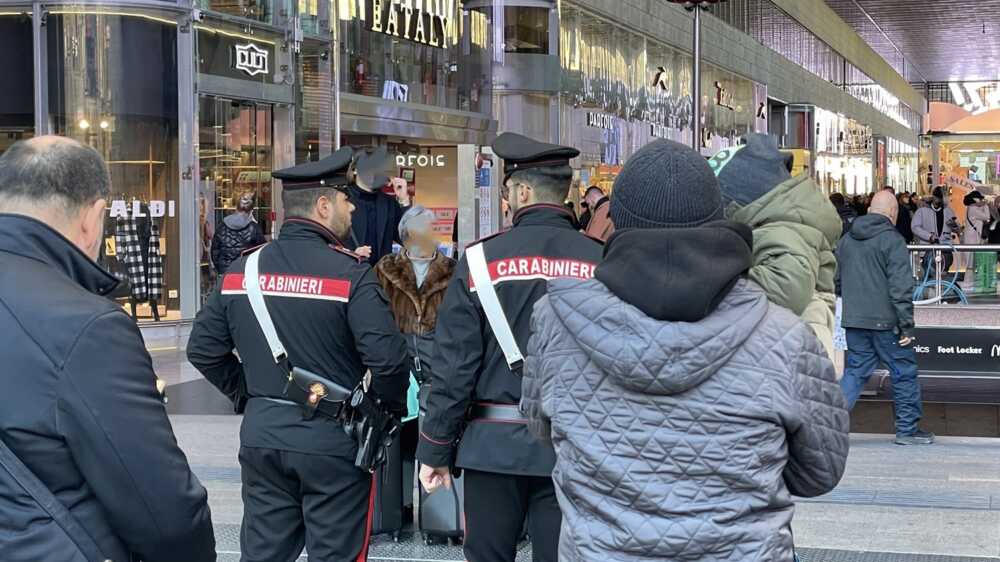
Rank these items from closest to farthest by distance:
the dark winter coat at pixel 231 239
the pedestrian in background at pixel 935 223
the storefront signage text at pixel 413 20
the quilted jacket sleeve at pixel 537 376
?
1. the quilted jacket sleeve at pixel 537 376
2. the dark winter coat at pixel 231 239
3. the storefront signage text at pixel 413 20
4. the pedestrian in background at pixel 935 223

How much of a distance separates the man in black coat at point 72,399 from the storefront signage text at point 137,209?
49.8 feet

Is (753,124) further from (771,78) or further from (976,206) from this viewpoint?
(976,206)

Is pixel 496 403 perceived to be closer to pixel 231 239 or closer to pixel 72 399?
pixel 72 399

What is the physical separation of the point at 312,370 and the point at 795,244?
5.73 feet

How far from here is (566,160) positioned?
4809 millimetres

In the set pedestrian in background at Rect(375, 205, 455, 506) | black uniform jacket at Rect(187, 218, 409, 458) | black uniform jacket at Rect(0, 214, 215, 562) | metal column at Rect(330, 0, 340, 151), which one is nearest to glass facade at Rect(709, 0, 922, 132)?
metal column at Rect(330, 0, 340, 151)

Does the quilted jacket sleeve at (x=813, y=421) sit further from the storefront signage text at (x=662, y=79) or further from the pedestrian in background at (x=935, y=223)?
the storefront signage text at (x=662, y=79)

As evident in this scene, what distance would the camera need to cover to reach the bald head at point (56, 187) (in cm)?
272

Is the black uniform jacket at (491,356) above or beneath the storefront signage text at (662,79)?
beneath

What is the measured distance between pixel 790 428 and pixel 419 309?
13.3ft

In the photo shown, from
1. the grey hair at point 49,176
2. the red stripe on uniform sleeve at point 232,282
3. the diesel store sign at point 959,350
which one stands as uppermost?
the grey hair at point 49,176

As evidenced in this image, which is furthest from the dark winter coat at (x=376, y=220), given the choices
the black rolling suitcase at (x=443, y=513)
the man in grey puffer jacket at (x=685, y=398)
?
the man in grey puffer jacket at (x=685, y=398)

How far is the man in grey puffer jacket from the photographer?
2.66m

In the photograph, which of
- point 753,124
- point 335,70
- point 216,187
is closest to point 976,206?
point 335,70
